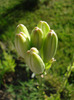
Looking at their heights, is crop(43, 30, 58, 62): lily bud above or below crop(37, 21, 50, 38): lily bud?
below

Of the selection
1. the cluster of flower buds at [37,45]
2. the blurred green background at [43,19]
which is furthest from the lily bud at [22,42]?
the blurred green background at [43,19]

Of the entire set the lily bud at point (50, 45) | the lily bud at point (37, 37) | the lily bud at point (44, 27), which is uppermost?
the lily bud at point (44, 27)

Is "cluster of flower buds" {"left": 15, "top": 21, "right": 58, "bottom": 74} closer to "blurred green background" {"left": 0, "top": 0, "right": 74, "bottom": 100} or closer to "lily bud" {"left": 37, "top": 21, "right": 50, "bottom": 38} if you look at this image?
"lily bud" {"left": 37, "top": 21, "right": 50, "bottom": 38}

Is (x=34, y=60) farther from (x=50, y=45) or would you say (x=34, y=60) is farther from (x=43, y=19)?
(x=43, y=19)

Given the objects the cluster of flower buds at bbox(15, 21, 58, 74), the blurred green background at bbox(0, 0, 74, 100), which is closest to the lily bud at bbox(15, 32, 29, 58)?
the cluster of flower buds at bbox(15, 21, 58, 74)

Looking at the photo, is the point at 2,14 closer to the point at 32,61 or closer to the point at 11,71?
the point at 11,71

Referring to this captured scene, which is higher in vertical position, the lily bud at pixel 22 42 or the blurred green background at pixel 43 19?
the blurred green background at pixel 43 19

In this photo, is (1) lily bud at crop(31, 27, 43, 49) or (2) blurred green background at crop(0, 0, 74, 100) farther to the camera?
(2) blurred green background at crop(0, 0, 74, 100)

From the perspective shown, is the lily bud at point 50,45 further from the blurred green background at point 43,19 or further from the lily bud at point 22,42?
the blurred green background at point 43,19
